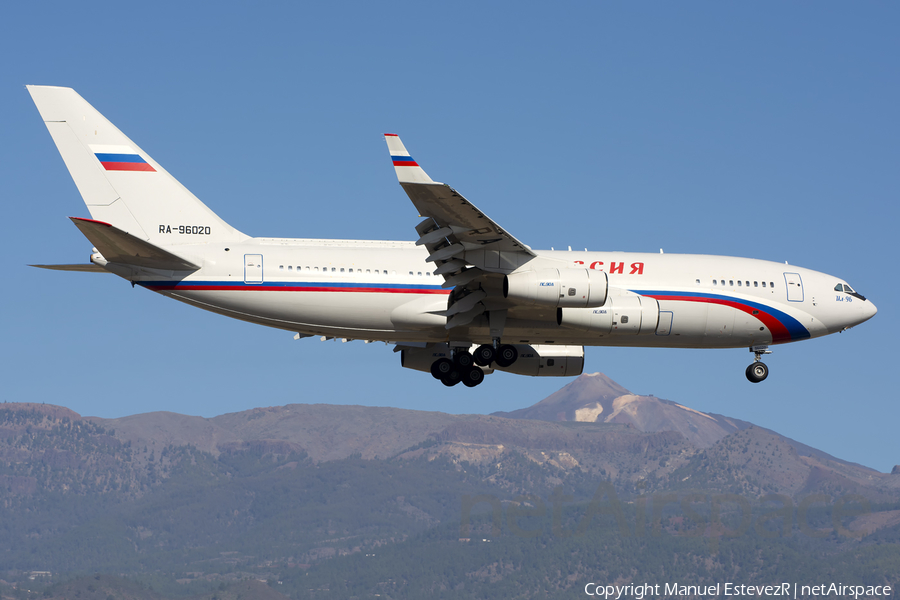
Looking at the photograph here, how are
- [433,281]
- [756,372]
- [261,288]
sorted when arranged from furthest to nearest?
[756,372] < [433,281] < [261,288]

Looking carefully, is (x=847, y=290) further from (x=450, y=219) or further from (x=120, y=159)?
(x=120, y=159)

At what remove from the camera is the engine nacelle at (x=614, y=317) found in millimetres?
28875

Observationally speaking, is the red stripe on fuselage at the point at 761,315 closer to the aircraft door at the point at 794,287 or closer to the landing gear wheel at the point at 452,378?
the aircraft door at the point at 794,287

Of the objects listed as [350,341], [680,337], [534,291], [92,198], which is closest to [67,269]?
[92,198]

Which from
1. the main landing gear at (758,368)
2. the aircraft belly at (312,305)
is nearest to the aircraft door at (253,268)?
the aircraft belly at (312,305)

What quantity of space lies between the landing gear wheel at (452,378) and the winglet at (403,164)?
8.70 m

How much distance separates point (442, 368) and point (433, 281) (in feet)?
10.4

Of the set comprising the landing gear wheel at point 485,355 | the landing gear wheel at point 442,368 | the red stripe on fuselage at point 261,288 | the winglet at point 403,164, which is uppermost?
the winglet at point 403,164

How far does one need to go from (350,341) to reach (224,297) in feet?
15.8

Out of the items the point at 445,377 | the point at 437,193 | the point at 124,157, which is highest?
the point at 124,157

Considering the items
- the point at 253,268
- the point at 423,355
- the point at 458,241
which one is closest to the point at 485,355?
the point at 423,355

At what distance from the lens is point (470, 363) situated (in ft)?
102

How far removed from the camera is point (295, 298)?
2870 cm

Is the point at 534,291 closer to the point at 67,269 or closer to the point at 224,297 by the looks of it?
the point at 224,297
